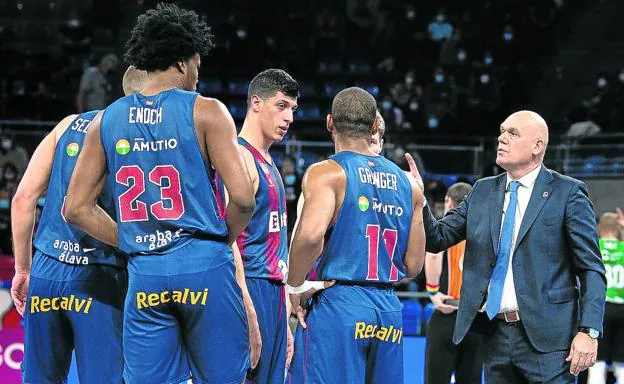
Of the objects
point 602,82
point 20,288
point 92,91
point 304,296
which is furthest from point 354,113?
point 602,82

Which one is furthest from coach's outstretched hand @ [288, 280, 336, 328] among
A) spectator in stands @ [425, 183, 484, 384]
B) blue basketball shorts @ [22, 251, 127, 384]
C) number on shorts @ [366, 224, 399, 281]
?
spectator in stands @ [425, 183, 484, 384]

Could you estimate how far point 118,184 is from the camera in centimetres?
397

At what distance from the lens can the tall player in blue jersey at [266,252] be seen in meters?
5.05

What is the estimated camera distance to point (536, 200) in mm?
5102

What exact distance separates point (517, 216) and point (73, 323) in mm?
2470

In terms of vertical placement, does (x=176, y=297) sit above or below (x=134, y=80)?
below

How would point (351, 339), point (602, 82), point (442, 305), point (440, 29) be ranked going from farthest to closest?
point (440, 29)
point (602, 82)
point (442, 305)
point (351, 339)

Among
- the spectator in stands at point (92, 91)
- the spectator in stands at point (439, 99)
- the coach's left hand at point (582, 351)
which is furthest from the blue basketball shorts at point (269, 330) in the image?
the spectator in stands at point (439, 99)

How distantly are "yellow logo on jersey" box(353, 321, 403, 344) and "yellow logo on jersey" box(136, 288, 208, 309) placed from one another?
1.04 metres

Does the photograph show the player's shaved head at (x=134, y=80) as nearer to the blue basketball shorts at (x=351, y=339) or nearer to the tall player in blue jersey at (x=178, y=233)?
the tall player in blue jersey at (x=178, y=233)

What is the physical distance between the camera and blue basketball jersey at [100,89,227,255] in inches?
154

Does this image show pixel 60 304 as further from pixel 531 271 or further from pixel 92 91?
pixel 92 91

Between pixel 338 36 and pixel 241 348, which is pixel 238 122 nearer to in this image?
pixel 338 36

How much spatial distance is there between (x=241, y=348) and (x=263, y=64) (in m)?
13.9
